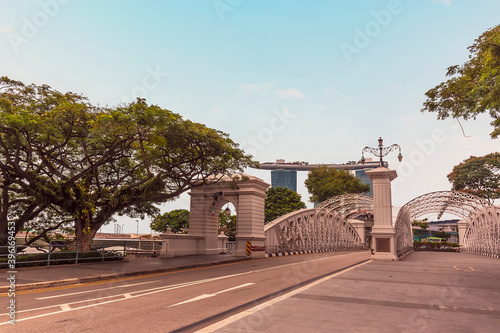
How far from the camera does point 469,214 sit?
4988cm

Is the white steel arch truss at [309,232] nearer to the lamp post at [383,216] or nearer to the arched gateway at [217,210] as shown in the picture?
the arched gateway at [217,210]

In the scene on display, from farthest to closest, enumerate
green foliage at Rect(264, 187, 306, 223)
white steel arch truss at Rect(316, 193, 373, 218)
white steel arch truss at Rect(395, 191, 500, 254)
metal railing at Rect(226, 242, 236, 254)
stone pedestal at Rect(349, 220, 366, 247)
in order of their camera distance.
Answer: green foliage at Rect(264, 187, 306, 223), white steel arch truss at Rect(316, 193, 373, 218), stone pedestal at Rect(349, 220, 366, 247), white steel arch truss at Rect(395, 191, 500, 254), metal railing at Rect(226, 242, 236, 254)

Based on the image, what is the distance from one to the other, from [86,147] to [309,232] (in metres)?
26.1

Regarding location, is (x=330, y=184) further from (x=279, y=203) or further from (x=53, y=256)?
(x=53, y=256)

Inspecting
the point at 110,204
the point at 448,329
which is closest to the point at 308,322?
the point at 448,329

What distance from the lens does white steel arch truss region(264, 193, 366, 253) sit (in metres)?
33.0

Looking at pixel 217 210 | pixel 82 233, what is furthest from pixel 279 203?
pixel 82 233

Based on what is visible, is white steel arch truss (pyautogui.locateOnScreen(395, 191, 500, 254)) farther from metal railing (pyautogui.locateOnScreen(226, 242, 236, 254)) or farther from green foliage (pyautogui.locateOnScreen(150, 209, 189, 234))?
green foliage (pyautogui.locateOnScreen(150, 209, 189, 234))

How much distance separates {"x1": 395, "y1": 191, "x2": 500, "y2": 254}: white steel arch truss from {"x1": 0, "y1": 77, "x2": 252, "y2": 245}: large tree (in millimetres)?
19175

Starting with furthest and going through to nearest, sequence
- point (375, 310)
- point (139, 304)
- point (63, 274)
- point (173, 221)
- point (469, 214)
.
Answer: point (173, 221), point (469, 214), point (63, 274), point (139, 304), point (375, 310)

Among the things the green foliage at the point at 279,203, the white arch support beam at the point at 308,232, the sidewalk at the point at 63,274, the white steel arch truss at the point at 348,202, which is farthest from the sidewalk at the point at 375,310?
the green foliage at the point at 279,203

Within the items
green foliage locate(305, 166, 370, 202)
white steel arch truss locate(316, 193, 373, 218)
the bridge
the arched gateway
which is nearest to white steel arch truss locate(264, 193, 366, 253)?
the bridge

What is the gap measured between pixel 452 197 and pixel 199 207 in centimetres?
3150

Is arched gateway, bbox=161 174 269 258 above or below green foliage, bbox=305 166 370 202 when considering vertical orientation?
below
